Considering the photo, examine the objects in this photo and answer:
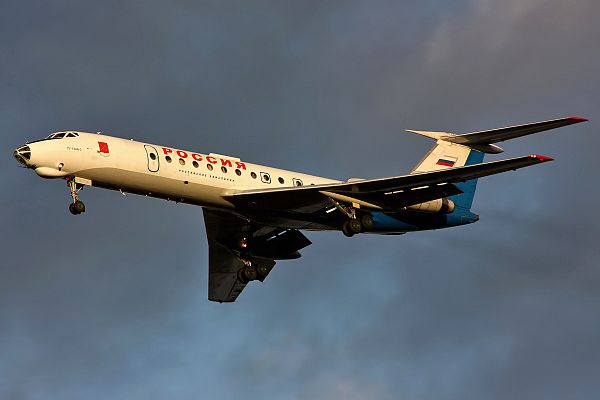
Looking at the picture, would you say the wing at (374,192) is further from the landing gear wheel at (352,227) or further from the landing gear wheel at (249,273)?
→ the landing gear wheel at (249,273)

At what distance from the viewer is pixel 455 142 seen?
187 feet

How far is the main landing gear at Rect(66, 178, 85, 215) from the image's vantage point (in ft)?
165

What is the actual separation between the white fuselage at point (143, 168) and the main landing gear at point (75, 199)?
0.32 meters

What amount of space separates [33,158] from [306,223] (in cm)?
1258

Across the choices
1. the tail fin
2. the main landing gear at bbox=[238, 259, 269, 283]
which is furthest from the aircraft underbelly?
the tail fin

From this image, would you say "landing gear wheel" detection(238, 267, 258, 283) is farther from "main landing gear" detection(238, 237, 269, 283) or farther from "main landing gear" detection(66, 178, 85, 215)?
"main landing gear" detection(66, 178, 85, 215)

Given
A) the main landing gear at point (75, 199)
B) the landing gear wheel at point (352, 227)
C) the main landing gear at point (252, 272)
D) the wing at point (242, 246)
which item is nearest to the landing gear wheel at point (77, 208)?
the main landing gear at point (75, 199)

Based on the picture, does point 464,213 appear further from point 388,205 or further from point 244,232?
point 244,232

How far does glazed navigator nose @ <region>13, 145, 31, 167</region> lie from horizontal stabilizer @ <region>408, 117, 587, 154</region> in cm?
1641

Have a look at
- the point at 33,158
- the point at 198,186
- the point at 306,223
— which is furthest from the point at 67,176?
the point at 306,223

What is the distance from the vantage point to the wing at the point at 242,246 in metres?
58.7

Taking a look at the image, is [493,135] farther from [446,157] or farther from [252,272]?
[252,272]

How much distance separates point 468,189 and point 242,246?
11.0 m

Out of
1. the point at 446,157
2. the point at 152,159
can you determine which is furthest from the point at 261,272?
the point at 152,159
